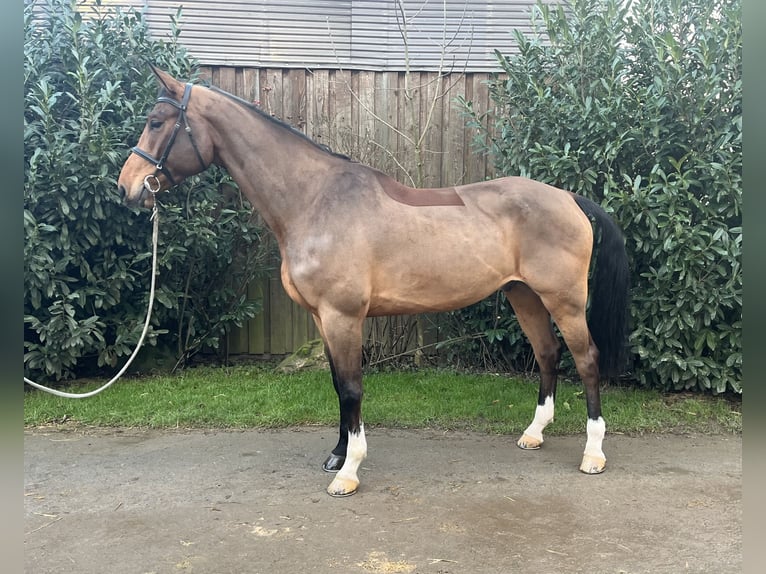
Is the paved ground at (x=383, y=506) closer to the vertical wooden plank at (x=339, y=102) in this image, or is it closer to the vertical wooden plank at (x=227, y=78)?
the vertical wooden plank at (x=339, y=102)

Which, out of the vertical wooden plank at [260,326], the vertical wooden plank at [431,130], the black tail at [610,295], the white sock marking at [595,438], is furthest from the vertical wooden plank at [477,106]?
the white sock marking at [595,438]

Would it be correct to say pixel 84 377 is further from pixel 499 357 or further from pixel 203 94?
pixel 499 357

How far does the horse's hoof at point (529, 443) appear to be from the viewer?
364cm

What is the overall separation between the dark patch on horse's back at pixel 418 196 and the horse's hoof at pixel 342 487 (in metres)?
1.69

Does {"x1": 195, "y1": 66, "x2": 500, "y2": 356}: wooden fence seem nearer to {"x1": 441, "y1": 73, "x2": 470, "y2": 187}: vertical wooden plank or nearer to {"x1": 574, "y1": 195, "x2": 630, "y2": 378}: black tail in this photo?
{"x1": 441, "y1": 73, "x2": 470, "y2": 187}: vertical wooden plank

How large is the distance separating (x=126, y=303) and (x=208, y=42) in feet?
9.63

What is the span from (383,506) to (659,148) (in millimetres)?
3668

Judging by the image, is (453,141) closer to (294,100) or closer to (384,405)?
(294,100)

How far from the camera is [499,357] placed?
5531 millimetres

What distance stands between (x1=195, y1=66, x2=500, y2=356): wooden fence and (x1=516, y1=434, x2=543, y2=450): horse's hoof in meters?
2.06

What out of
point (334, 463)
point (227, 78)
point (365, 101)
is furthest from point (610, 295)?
point (227, 78)

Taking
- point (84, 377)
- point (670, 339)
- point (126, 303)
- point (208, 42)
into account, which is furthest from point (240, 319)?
point (670, 339)

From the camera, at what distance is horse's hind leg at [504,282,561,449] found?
3.68 m
